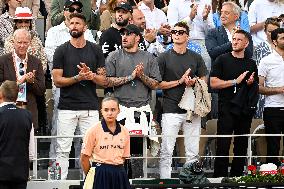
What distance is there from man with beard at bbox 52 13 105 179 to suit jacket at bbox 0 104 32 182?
1.73 metres

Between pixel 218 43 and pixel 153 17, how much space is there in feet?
6.35

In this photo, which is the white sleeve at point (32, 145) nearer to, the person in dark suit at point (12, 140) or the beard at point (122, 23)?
the person in dark suit at point (12, 140)

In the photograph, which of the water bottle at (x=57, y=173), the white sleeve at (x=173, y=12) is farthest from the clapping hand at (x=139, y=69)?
the white sleeve at (x=173, y=12)

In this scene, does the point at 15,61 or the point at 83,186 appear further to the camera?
the point at 15,61

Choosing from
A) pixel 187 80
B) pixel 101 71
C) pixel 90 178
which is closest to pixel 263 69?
pixel 187 80

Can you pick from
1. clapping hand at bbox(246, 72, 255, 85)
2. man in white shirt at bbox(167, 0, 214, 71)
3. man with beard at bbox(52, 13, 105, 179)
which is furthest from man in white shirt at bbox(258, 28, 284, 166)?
man with beard at bbox(52, 13, 105, 179)

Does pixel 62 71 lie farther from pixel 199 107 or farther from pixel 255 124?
pixel 255 124

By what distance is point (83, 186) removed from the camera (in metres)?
15.6

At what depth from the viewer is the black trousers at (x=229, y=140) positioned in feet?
57.9

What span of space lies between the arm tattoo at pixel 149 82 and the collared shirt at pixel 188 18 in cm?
270

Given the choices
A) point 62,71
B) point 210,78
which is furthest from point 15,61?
point 210,78

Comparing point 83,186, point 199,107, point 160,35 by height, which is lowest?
point 83,186

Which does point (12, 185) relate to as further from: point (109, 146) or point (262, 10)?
point (262, 10)

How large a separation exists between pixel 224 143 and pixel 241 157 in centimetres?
34
